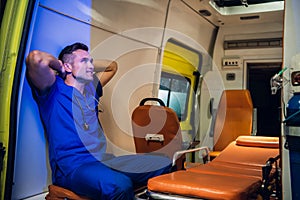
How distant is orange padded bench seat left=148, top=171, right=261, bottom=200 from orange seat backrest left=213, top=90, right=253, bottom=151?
2534 millimetres

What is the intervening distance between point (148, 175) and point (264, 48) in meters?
3.91

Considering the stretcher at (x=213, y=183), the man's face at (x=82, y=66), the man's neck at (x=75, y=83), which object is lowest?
the stretcher at (x=213, y=183)

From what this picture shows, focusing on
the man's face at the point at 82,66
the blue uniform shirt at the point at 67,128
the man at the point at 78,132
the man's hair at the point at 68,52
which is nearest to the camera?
the man at the point at 78,132

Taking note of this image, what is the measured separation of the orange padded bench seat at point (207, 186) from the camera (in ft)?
7.01

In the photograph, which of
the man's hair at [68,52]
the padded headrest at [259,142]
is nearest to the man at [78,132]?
the man's hair at [68,52]

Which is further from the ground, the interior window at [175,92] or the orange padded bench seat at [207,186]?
the interior window at [175,92]

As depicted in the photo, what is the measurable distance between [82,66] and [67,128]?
65 cm

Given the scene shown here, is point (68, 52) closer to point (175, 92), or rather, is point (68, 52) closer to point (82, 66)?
point (82, 66)

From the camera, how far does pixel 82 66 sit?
3.04m

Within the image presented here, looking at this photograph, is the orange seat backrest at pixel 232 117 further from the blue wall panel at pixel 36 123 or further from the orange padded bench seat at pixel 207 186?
the blue wall panel at pixel 36 123

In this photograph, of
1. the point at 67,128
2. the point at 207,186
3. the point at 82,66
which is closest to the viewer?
the point at 207,186

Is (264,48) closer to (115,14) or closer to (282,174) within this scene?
(115,14)

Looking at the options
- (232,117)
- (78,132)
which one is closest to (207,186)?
(78,132)

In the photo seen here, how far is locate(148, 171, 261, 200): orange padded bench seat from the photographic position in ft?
7.01
